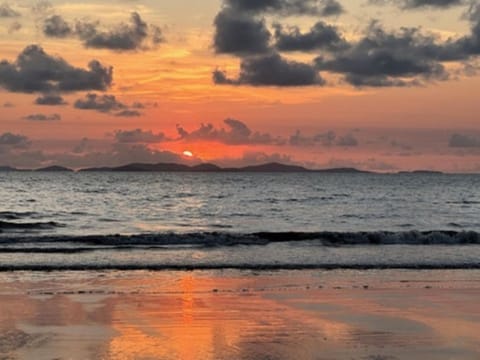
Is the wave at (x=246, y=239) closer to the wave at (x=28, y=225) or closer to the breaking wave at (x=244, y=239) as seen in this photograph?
the breaking wave at (x=244, y=239)

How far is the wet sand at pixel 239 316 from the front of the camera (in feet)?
36.3

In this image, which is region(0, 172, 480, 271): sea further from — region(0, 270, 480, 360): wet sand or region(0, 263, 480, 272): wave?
region(0, 270, 480, 360): wet sand

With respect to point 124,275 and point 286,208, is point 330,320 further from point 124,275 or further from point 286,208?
point 286,208

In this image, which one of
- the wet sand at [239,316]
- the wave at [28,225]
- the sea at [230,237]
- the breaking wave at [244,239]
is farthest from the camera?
the wave at [28,225]

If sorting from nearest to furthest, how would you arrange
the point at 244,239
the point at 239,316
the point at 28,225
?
the point at 239,316 → the point at 244,239 → the point at 28,225

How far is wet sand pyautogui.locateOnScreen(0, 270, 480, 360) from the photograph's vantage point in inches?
436

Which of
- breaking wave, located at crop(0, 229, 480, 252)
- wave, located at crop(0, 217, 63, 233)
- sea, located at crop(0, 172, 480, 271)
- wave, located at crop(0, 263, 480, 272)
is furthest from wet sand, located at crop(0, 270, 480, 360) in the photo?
wave, located at crop(0, 217, 63, 233)

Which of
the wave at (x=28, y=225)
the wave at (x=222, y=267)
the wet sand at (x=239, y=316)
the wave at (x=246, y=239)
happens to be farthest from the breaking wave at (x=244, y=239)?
the wet sand at (x=239, y=316)

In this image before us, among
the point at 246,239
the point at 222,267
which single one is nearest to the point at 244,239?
the point at 246,239

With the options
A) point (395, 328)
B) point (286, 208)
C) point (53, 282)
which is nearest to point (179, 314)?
point (395, 328)

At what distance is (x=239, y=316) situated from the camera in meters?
13.7

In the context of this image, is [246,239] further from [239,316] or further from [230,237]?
[239,316]

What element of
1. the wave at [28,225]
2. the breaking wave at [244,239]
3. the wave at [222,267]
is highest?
the wave at [222,267]

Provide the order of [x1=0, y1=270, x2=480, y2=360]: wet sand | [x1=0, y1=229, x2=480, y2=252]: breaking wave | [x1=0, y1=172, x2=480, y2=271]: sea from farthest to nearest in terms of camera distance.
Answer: [x1=0, y1=229, x2=480, y2=252]: breaking wave
[x1=0, y1=172, x2=480, y2=271]: sea
[x1=0, y1=270, x2=480, y2=360]: wet sand
